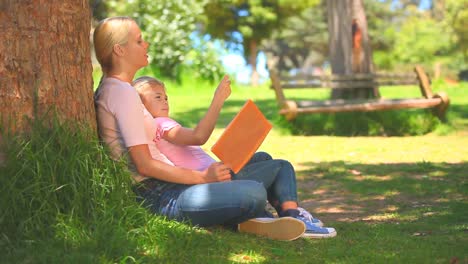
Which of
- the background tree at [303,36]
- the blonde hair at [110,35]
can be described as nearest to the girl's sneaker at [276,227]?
the blonde hair at [110,35]

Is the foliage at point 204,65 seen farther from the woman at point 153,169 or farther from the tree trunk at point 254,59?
the tree trunk at point 254,59

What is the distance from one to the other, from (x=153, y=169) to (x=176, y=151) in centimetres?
36

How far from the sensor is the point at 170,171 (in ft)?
13.3

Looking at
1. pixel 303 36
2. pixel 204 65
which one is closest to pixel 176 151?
pixel 204 65

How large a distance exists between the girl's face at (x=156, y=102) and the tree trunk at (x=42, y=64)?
0.47 m

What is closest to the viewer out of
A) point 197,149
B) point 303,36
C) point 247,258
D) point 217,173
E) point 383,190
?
point 247,258

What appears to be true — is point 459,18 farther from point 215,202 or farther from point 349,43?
point 215,202

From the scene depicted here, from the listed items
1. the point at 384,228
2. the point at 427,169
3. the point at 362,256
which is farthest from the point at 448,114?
the point at 362,256

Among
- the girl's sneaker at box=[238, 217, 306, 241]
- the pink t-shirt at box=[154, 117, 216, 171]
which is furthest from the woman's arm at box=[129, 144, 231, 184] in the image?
the girl's sneaker at box=[238, 217, 306, 241]

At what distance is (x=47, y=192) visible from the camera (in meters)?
3.60

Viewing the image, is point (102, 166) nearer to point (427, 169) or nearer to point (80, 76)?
point (80, 76)

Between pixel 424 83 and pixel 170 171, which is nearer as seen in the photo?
pixel 170 171

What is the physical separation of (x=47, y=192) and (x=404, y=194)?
368 cm

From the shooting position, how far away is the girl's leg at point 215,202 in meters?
4.00
